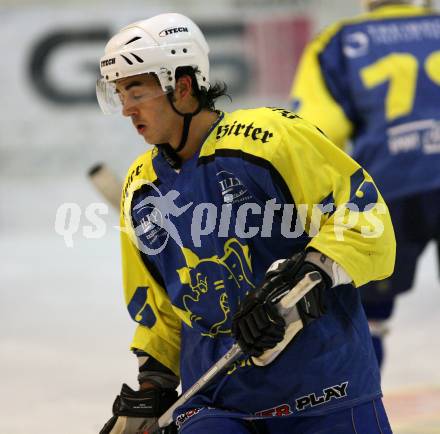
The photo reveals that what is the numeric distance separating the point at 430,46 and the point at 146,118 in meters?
2.01

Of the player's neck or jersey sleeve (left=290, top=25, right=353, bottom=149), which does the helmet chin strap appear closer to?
the player's neck

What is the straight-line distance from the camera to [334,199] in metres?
2.15

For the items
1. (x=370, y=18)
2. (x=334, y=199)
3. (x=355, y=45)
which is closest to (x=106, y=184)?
(x=355, y=45)

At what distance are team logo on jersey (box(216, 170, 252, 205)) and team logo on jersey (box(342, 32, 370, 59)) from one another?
1.88 m

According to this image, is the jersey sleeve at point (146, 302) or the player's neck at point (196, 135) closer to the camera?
the player's neck at point (196, 135)

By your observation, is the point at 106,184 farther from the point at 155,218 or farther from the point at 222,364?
the point at 222,364

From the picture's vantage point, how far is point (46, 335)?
488 centimetres

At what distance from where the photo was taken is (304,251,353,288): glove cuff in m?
2.07

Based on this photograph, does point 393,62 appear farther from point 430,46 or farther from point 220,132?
point 220,132

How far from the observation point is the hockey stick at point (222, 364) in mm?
2055

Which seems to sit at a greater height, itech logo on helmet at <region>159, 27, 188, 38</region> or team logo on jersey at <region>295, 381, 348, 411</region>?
itech logo on helmet at <region>159, 27, 188, 38</region>

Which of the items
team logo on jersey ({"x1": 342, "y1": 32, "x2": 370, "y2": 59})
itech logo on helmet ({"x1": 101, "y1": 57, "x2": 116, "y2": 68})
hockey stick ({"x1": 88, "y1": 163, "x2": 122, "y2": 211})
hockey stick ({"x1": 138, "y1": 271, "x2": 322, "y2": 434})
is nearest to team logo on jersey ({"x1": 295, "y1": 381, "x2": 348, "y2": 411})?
hockey stick ({"x1": 138, "y1": 271, "x2": 322, "y2": 434})

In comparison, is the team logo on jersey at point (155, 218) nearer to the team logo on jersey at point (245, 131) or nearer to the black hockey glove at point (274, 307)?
the team logo on jersey at point (245, 131)

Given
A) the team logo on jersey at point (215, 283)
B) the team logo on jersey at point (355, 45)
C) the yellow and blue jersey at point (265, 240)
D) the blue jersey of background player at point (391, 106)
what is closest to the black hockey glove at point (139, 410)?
the yellow and blue jersey at point (265, 240)
